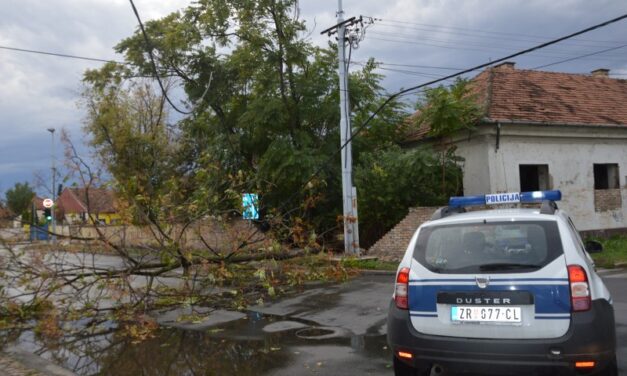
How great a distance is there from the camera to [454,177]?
17.7m

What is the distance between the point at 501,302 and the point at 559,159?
15.9m

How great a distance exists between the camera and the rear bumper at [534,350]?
398cm

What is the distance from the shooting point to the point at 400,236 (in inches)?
663

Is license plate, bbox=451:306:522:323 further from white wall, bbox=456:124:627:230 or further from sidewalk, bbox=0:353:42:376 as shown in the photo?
white wall, bbox=456:124:627:230

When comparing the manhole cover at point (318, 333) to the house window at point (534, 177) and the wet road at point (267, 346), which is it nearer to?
the wet road at point (267, 346)

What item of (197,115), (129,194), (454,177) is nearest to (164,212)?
(129,194)

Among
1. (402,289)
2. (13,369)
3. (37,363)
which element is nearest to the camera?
(402,289)

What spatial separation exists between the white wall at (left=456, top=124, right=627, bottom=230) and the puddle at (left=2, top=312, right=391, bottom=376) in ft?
36.4

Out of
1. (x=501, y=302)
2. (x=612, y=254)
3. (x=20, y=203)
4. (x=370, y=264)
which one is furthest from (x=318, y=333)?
(x=612, y=254)

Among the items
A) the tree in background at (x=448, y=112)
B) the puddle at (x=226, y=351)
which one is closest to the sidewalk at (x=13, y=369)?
the puddle at (x=226, y=351)

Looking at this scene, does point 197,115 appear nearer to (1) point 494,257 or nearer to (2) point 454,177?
(2) point 454,177

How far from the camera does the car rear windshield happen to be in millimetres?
4285

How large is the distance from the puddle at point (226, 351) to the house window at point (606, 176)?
15.4m

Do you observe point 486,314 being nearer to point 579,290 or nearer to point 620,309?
point 579,290
